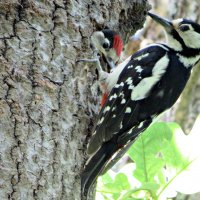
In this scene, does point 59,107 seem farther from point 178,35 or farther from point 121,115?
point 178,35

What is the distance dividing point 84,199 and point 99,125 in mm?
294

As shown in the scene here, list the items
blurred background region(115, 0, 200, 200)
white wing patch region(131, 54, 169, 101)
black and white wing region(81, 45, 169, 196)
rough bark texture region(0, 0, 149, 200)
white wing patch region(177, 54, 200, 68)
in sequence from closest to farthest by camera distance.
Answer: rough bark texture region(0, 0, 149, 200)
black and white wing region(81, 45, 169, 196)
white wing patch region(131, 54, 169, 101)
white wing patch region(177, 54, 200, 68)
blurred background region(115, 0, 200, 200)

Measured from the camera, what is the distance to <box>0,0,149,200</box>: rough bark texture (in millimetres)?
1694

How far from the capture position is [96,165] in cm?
190

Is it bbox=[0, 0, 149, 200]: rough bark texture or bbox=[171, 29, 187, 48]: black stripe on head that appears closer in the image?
bbox=[0, 0, 149, 200]: rough bark texture

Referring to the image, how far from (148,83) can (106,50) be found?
23cm

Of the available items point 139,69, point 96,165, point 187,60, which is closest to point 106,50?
point 139,69

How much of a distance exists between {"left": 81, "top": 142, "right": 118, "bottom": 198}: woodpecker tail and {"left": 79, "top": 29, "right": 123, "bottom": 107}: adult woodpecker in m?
0.22

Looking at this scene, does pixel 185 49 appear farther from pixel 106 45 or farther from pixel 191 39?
pixel 106 45

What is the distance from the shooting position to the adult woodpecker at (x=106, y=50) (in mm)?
2055

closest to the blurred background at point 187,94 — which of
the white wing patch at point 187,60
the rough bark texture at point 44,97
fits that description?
the white wing patch at point 187,60

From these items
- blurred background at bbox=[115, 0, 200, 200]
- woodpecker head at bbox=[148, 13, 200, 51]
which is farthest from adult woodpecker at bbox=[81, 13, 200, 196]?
blurred background at bbox=[115, 0, 200, 200]

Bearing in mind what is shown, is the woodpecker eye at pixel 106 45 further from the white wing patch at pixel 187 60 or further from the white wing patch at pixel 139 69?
the white wing patch at pixel 187 60

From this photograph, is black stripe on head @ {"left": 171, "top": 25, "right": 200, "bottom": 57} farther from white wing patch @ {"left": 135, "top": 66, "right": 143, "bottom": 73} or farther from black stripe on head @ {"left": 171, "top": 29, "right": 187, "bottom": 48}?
white wing patch @ {"left": 135, "top": 66, "right": 143, "bottom": 73}
